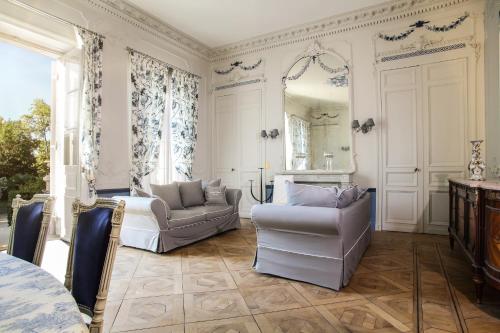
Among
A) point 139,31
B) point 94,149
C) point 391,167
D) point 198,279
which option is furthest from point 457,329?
point 139,31

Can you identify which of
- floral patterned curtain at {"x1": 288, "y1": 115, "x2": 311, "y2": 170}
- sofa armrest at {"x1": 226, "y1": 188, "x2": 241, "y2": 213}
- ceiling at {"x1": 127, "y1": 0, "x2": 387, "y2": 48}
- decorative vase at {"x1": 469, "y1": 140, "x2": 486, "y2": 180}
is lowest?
sofa armrest at {"x1": 226, "y1": 188, "x2": 241, "y2": 213}

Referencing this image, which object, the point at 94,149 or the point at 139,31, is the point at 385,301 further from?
the point at 139,31

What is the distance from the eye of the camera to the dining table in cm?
63

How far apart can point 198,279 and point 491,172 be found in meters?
3.79

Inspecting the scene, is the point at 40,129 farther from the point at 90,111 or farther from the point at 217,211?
the point at 217,211

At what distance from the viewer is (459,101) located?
4223 mm

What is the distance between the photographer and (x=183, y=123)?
5578mm

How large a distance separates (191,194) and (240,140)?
1898 mm

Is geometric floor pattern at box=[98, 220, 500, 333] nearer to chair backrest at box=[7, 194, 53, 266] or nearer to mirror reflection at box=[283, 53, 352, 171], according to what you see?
chair backrest at box=[7, 194, 53, 266]

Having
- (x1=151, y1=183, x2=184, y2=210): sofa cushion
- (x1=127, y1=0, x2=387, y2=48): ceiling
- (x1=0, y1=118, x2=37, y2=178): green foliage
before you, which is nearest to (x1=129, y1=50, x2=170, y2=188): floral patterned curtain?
(x1=151, y1=183, x2=184, y2=210): sofa cushion

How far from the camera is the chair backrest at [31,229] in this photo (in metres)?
1.38

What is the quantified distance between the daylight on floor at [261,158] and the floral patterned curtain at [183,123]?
34 mm

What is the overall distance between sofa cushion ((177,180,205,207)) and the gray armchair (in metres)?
1.94

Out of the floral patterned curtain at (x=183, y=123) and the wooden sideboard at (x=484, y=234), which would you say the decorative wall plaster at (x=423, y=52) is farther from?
the floral patterned curtain at (x=183, y=123)
